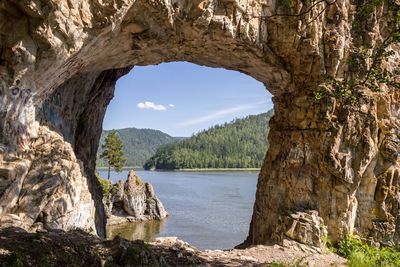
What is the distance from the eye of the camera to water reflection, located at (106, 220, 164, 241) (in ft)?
135

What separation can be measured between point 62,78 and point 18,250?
7.12m

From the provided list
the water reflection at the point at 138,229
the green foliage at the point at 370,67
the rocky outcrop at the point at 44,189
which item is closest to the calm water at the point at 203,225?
the water reflection at the point at 138,229

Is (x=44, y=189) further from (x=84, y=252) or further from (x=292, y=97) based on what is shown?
(x=292, y=97)

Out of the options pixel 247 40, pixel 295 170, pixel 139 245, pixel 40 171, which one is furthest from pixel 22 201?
pixel 295 170

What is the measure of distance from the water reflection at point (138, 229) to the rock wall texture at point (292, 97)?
2320 centimetres

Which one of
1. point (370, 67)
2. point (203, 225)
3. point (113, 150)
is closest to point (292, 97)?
point (370, 67)

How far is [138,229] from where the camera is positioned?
45.7 metres

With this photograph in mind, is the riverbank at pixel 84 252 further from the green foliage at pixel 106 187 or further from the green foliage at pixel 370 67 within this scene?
the green foliage at pixel 106 187

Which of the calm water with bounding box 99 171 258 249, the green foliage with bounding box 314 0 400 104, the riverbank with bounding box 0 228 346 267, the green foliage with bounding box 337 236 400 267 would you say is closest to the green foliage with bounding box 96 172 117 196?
the calm water with bounding box 99 171 258 249

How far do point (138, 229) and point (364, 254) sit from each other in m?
34.4

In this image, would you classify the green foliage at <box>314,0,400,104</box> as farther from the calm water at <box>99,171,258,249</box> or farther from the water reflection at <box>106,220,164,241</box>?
the water reflection at <box>106,220,164,241</box>

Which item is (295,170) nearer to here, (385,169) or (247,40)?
(385,169)

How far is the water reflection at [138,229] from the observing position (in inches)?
1617

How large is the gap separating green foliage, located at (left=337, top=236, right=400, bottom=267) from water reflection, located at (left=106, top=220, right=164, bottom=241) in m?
27.6
